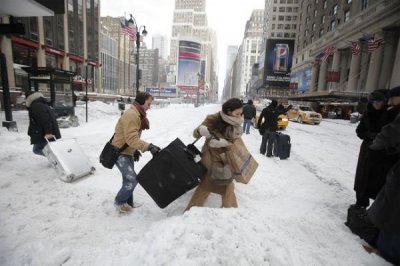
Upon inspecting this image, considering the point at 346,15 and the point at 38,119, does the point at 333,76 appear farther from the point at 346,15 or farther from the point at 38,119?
the point at 38,119

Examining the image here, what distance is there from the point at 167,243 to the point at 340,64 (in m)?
49.2

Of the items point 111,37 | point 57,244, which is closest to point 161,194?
point 57,244

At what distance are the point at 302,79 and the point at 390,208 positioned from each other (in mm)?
63108

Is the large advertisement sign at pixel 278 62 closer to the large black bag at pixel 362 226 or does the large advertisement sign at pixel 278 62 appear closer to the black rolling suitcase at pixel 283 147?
the black rolling suitcase at pixel 283 147

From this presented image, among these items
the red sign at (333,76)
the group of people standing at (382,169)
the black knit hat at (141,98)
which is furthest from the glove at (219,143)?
the red sign at (333,76)

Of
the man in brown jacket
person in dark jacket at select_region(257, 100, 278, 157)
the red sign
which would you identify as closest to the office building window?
Result: the red sign

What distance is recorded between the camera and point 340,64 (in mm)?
42375

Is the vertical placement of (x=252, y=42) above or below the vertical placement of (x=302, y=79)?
above

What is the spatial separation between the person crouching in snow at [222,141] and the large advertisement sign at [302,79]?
58043 mm

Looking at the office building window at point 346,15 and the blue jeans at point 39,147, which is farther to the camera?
the office building window at point 346,15

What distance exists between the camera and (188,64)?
389 feet

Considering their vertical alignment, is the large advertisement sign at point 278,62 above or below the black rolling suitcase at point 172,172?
above

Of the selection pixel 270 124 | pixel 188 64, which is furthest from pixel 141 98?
pixel 188 64

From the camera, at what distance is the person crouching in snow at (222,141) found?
3161 mm
